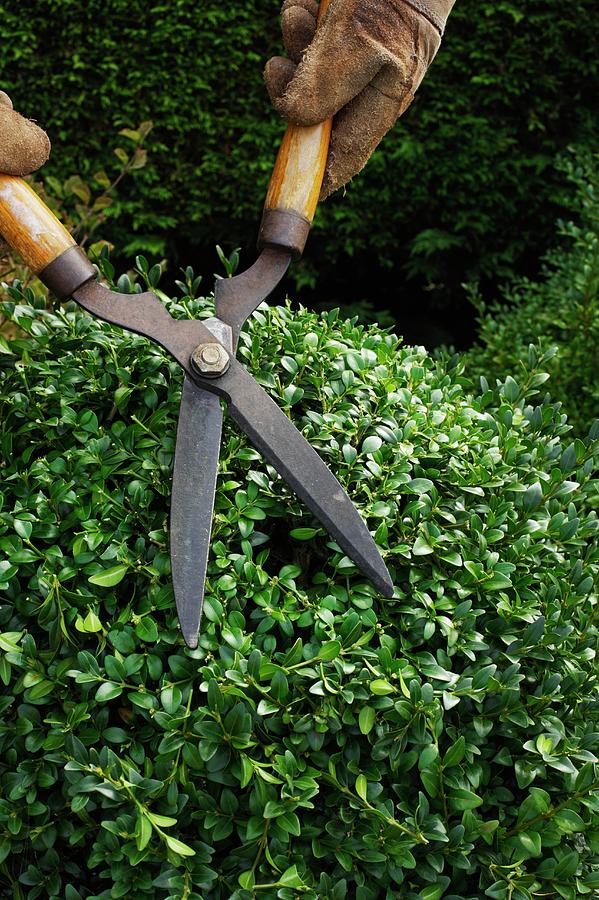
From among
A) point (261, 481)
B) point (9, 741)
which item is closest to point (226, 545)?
point (261, 481)

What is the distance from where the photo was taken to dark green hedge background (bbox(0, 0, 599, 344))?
5027mm

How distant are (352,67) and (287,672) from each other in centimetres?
135

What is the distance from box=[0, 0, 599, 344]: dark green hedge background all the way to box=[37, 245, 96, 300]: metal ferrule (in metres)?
3.47

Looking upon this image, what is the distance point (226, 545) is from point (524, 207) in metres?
4.31

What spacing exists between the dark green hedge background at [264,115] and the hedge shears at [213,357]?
133 inches

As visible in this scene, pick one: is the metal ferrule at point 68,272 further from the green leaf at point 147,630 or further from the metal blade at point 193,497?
the green leaf at point 147,630

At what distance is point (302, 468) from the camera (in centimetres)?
181

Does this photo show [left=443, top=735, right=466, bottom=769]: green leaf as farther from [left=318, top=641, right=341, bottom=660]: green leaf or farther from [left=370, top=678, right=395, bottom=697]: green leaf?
[left=318, top=641, right=341, bottom=660]: green leaf

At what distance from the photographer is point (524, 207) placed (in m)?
5.48

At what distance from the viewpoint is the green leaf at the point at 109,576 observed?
67.8 inches

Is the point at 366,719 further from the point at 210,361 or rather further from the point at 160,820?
the point at 210,361

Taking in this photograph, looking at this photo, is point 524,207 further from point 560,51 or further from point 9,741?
point 9,741

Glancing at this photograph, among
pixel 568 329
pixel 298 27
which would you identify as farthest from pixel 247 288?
pixel 568 329

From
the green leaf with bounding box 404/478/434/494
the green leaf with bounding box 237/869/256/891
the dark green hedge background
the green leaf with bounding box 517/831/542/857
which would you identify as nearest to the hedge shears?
the green leaf with bounding box 404/478/434/494
